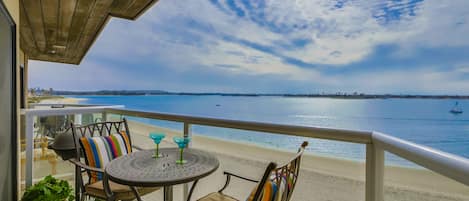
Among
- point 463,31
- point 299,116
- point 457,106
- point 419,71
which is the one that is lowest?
point 299,116

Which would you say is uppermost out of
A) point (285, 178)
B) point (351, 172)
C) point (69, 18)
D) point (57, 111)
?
point (69, 18)

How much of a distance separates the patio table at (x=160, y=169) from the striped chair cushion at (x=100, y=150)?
0.50 m

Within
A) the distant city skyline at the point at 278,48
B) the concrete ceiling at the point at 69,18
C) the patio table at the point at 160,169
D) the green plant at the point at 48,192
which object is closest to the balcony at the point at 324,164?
the patio table at the point at 160,169

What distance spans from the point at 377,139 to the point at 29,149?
3.81 m

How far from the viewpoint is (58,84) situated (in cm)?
1220

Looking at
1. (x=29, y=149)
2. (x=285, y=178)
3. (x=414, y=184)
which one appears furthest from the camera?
(x=29, y=149)

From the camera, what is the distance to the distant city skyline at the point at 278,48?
12.6 meters

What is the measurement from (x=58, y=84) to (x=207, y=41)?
511 inches

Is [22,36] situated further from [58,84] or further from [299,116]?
[299,116]

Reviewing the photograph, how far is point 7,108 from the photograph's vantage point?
2.19 meters

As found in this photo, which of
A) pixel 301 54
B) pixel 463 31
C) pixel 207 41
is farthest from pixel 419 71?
pixel 207 41

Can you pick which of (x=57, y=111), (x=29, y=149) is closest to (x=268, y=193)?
(x=29, y=149)

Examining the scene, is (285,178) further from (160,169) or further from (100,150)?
(100,150)

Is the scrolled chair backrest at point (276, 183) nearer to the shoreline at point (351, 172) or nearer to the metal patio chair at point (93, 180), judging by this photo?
the shoreline at point (351, 172)
